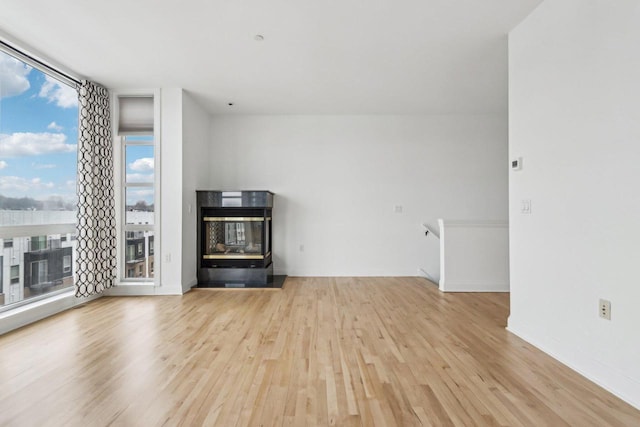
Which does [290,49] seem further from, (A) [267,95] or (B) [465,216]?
(B) [465,216]

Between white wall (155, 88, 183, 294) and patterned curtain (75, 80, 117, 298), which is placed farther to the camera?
white wall (155, 88, 183, 294)

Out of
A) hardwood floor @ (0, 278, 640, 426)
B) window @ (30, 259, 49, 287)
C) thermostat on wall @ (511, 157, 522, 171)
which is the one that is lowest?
hardwood floor @ (0, 278, 640, 426)

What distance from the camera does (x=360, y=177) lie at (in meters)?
5.38

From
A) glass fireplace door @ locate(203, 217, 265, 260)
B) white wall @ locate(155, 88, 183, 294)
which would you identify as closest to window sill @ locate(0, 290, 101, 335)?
white wall @ locate(155, 88, 183, 294)

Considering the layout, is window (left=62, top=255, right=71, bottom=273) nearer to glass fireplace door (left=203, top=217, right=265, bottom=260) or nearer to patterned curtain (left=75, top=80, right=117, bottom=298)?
patterned curtain (left=75, top=80, right=117, bottom=298)

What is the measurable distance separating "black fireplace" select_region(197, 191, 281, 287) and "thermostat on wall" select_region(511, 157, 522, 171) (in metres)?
3.16

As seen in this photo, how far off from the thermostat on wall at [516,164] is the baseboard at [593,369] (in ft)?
4.57

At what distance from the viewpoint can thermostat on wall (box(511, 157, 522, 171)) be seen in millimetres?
2705

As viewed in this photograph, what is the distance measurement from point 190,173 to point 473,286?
4254 mm

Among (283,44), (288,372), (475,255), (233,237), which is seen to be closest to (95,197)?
(233,237)

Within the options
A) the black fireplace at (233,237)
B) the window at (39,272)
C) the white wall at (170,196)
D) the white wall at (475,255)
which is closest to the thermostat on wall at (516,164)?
the white wall at (475,255)

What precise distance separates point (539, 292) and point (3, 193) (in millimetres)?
4814

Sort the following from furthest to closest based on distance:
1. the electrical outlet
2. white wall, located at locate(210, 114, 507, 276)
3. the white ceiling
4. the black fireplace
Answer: white wall, located at locate(210, 114, 507, 276) < the black fireplace < the white ceiling < the electrical outlet

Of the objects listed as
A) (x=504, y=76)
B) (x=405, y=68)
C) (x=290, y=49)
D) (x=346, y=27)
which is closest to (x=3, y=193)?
(x=290, y=49)
